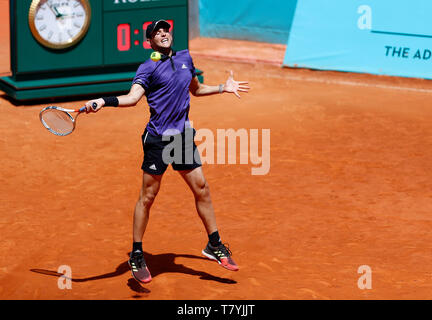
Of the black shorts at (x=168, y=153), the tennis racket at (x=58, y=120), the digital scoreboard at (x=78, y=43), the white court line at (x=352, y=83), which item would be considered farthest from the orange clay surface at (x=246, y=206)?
the tennis racket at (x=58, y=120)

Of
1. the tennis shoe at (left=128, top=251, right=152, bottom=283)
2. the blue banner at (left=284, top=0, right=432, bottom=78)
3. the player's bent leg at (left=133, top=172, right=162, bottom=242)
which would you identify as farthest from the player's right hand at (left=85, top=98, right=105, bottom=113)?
the blue banner at (left=284, top=0, right=432, bottom=78)

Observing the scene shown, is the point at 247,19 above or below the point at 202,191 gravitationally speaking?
above

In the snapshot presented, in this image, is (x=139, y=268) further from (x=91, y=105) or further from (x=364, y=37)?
(x=364, y=37)

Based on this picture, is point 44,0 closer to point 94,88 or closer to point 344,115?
point 94,88

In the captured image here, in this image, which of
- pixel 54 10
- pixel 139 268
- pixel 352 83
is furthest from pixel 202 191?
pixel 352 83

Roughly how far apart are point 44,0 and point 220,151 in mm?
4105

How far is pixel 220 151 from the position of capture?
421 inches

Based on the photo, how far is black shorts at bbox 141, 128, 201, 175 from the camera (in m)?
6.62

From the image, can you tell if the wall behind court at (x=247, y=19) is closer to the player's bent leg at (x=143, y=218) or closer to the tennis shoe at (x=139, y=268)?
the player's bent leg at (x=143, y=218)

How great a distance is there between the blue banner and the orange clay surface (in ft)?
4.68

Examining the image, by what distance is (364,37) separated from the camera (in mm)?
15055

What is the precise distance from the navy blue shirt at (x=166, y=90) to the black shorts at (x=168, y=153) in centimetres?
6

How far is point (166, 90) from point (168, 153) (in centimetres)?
53

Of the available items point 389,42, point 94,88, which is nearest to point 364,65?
point 389,42
